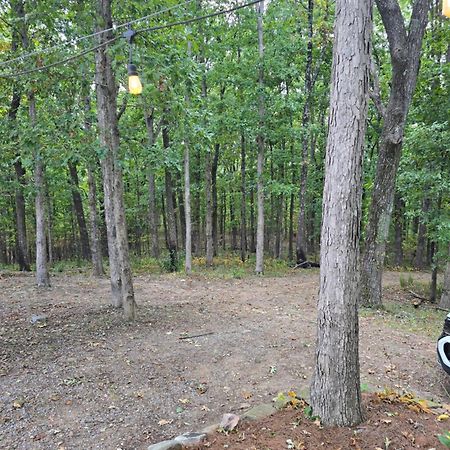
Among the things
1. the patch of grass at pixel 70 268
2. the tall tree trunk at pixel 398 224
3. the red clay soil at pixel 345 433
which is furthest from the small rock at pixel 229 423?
the tall tree trunk at pixel 398 224

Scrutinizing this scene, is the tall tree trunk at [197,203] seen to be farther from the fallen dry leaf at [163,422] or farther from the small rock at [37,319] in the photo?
the fallen dry leaf at [163,422]

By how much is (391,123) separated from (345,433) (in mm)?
6021

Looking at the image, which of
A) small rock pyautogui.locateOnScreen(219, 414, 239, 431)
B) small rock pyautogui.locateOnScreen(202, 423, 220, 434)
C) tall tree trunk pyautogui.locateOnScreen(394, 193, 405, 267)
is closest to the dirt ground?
small rock pyautogui.locateOnScreen(202, 423, 220, 434)

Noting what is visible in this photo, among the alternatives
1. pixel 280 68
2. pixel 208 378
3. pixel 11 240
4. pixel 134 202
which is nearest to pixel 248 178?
pixel 134 202

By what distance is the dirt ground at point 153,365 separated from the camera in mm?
3322

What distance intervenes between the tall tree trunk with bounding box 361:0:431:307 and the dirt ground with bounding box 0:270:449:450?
3.78 feet

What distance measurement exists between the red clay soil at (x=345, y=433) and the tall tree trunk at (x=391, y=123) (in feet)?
15.5

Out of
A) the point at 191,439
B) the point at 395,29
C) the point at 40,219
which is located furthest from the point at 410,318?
the point at 40,219

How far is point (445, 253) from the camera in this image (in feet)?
28.8

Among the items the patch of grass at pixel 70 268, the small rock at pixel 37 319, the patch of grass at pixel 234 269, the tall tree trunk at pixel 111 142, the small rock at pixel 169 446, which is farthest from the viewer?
the patch of grass at pixel 70 268

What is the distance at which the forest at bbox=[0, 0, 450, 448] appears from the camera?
2760 mm

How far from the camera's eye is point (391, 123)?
6.92 meters

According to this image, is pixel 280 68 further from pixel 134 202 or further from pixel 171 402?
pixel 134 202

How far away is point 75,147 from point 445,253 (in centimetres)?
867
